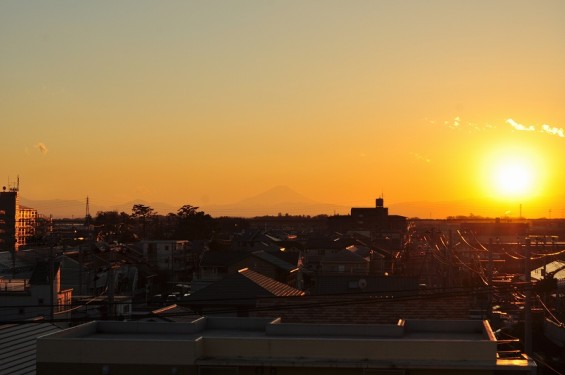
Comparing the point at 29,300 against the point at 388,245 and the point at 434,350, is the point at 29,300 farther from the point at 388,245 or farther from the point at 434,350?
the point at 388,245

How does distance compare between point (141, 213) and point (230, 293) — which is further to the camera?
point (141, 213)

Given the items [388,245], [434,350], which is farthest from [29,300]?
[388,245]

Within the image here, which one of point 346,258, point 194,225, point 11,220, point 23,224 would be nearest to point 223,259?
point 346,258

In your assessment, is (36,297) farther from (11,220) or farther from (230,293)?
(11,220)

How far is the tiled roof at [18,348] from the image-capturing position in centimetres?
1711

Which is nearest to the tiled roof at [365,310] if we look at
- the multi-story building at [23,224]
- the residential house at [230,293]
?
the residential house at [230,293]

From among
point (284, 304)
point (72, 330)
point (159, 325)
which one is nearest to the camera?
point (72, 330)

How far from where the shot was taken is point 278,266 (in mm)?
48406

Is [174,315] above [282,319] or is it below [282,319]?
above

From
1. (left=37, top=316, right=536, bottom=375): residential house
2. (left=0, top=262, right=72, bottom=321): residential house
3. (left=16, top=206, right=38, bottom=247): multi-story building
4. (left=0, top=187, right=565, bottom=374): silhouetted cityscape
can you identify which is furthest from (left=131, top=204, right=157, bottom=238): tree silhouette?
(left=37, top=316, right=536, bottom=375): residential house

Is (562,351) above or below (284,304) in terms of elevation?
below

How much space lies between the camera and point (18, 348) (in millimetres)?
18188

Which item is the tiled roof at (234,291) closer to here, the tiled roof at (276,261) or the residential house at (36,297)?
the residential house at (36,297)

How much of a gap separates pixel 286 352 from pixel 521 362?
165 inches
